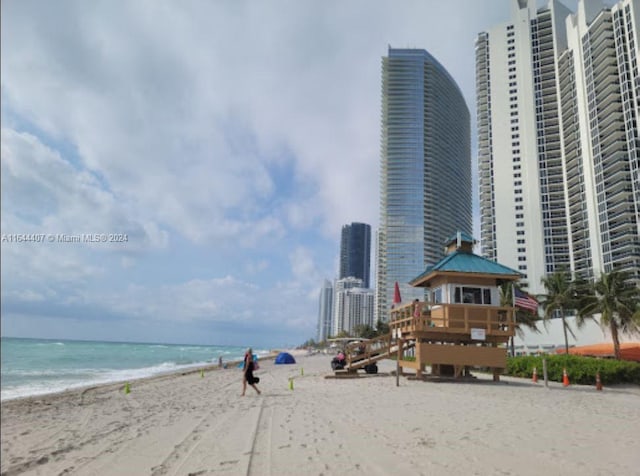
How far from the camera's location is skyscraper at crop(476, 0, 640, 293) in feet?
263

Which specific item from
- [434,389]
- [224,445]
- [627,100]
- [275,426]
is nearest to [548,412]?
[434,389]

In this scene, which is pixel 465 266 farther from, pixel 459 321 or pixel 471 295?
pixel 459 321

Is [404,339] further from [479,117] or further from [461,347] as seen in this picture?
[479,117]

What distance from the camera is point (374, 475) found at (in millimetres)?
5262

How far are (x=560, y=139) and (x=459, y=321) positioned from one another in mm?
103578

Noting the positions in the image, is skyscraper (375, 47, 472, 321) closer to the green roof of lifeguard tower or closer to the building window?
the green roof of lifeguard tower

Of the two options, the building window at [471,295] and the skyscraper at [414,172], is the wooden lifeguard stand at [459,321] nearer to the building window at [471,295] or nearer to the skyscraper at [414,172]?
the building window at [471,295]

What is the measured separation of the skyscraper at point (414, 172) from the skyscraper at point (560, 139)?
3071cm

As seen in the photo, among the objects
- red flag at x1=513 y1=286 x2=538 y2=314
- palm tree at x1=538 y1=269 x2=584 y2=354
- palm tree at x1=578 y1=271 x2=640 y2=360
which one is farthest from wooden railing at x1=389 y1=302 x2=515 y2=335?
palm tree at x1=538 y1=269 x2=584 y2=354

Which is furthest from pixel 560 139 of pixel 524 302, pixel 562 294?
pixel 524 302

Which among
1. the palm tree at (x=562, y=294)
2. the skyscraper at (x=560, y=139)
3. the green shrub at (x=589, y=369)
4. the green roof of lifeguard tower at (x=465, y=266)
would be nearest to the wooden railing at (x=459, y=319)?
the green roof of lifeguard tower at (x=465, y=266)

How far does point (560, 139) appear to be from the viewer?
103188 mm

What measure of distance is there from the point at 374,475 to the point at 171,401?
32.7 ft

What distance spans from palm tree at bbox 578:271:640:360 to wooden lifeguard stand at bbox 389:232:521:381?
21.3 m
